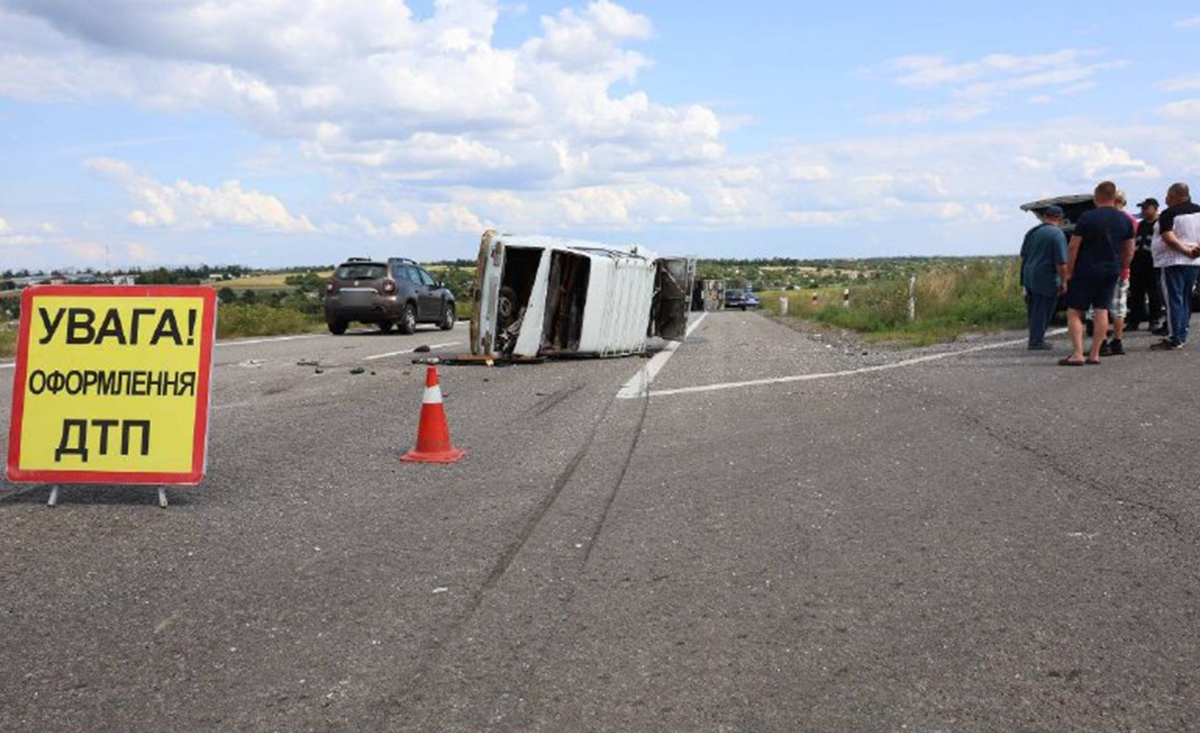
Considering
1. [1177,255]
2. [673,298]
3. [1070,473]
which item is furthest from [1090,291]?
[673,298]

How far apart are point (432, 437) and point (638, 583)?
3489mm

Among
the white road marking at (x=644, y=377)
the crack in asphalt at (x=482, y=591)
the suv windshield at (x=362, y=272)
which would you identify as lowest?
the crack in asphalt at (x=482, y=591)

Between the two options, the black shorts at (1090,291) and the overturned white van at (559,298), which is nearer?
the black shorts at (1090,291)

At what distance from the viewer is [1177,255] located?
42.4 ft

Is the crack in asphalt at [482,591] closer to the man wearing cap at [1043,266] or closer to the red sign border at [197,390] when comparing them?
the red sign border at [197,390]

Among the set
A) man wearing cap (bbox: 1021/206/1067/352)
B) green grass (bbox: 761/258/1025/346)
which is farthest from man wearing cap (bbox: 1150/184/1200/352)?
green grass (bbox: 761/258/1025/346)

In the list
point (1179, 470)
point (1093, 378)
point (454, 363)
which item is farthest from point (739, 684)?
point (454, 363)

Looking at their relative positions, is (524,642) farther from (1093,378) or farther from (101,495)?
(1093,378)

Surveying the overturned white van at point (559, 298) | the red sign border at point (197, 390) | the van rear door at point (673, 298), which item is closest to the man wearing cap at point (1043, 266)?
the overturned white van at point (559, 298)

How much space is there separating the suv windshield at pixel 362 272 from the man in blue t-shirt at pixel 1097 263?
52.2 feet

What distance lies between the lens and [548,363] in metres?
16.8

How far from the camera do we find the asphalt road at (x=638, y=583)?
3.54 metres

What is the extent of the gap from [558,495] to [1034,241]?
9.85 m

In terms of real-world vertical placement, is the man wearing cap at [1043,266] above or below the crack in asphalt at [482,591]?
above
